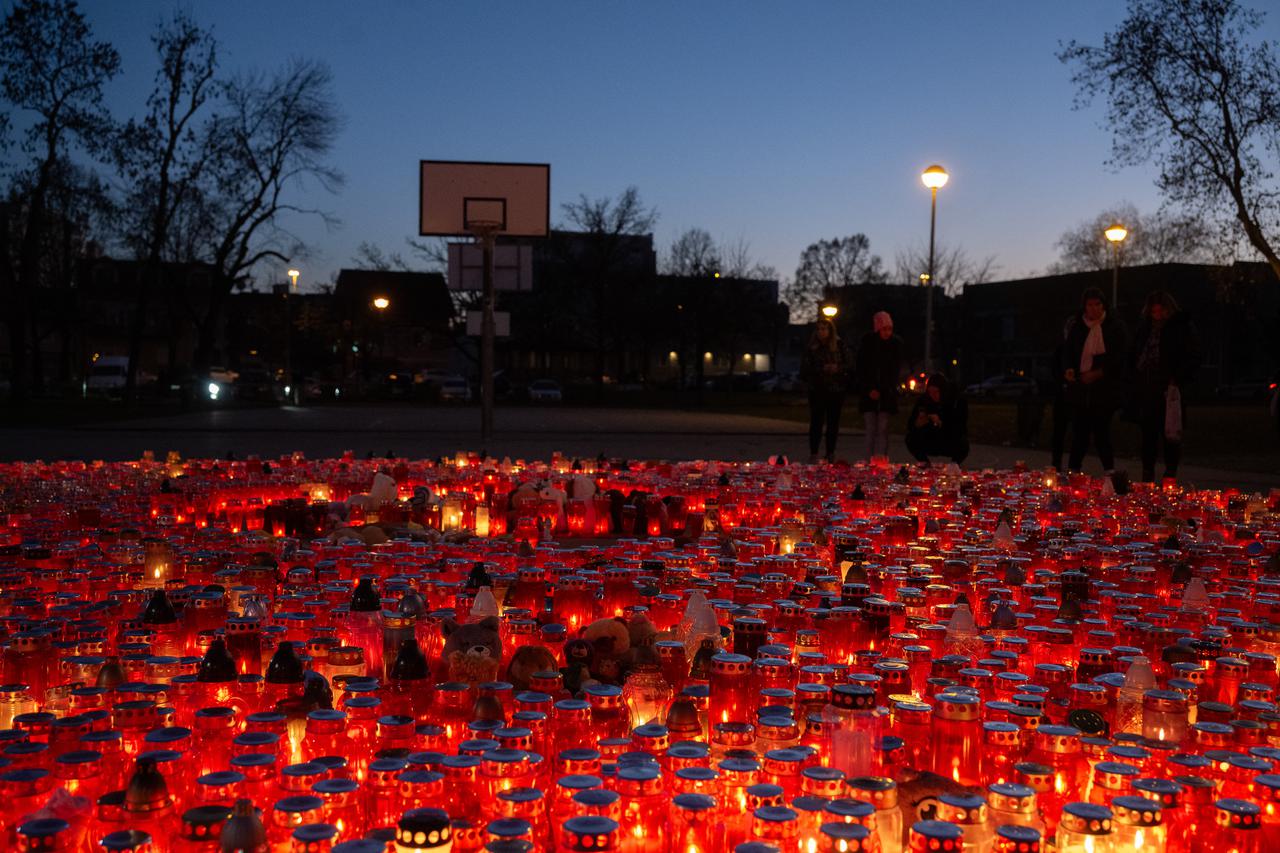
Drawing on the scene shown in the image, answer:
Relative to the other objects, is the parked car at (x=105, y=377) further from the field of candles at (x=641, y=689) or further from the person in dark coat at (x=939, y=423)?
the field of candles at (x=641, y=689)

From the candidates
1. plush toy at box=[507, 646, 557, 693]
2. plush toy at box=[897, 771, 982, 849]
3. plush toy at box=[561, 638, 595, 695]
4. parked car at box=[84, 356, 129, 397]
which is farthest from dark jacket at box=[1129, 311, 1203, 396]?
parked car at box=[84, 356, 129, 397]

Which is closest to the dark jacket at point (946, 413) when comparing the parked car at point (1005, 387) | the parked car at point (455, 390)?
the parked car at point (455, 390)

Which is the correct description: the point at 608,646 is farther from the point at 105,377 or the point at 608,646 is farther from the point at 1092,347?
the point at 105,377

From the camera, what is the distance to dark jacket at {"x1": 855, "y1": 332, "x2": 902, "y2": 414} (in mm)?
12461

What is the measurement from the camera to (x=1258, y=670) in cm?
405

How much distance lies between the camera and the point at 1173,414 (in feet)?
35.6

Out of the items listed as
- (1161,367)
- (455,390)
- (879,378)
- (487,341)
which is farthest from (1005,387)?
(1161,367)

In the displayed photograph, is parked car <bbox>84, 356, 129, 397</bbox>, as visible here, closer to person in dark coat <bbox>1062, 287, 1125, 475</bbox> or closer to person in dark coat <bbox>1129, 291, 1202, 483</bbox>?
person in dark coat <bbox>1062, 287, 1125, 475</bbox>

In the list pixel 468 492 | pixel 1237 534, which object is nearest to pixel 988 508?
pixel 1237 534

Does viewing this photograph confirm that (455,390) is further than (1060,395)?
Yes

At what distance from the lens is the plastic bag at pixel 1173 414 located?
10.8m

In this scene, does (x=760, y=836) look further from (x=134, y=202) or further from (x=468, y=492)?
(x=134, y=202)

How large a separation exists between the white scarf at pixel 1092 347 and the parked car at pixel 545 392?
4107cm

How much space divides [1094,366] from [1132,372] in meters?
0.70
